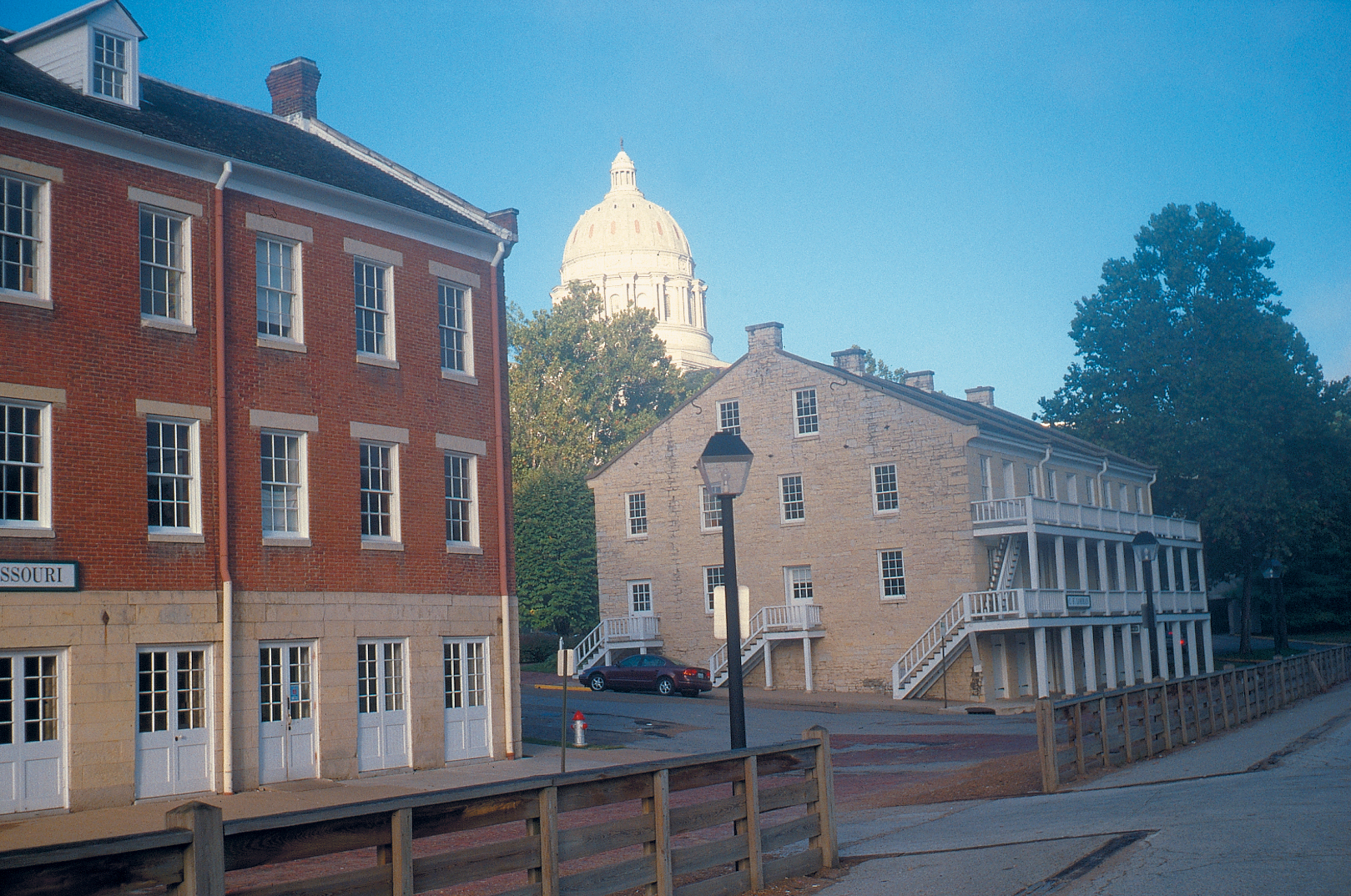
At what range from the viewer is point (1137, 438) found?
197ft

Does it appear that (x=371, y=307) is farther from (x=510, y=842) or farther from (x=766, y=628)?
(x=766, y=628)

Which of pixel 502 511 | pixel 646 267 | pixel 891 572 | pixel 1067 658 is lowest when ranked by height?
pixel 1067 658

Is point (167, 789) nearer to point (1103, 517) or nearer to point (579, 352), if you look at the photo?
point (1103, 517)

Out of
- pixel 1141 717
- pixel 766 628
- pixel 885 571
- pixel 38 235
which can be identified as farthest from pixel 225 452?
pixel 885 571

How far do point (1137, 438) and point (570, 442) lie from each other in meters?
30.0

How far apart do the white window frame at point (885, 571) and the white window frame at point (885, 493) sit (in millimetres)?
1249

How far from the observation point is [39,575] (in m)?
17.5

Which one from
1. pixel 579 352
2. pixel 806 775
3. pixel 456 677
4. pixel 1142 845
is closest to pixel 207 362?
pixel 456 677

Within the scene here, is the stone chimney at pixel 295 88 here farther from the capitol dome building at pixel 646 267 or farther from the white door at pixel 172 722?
the capitol dome building at pixel 646 267

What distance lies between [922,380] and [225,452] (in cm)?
3793

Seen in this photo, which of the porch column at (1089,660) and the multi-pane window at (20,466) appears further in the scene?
the porch column at (1089,660)

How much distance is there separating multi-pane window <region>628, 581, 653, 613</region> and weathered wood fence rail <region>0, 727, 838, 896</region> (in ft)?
124

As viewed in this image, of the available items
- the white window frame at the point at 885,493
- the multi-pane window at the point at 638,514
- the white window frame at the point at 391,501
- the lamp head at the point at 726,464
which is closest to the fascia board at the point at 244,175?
the white window frame at the point at 391,501

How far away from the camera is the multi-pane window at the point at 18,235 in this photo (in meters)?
18.0
